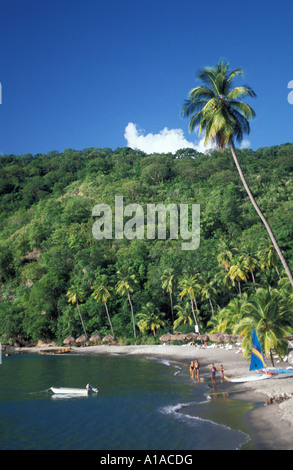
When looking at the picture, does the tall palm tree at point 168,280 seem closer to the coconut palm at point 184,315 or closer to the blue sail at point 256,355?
the coconut palm at point 184,315

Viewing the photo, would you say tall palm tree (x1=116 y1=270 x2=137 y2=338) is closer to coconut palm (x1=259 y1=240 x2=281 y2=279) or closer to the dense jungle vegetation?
the dense jungle vegetation

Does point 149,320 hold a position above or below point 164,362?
above

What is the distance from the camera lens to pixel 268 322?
2630 cm

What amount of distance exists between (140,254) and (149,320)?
2006 cm

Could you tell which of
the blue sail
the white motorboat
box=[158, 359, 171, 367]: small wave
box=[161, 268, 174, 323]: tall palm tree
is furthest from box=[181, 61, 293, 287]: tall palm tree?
box=[161, 268, 174, 323]: tall palm tree

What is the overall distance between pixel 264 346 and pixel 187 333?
30927 mm

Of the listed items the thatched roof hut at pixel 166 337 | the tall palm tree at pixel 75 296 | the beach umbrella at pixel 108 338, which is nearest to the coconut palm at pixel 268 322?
the thatched roof hut at pixel 166 337

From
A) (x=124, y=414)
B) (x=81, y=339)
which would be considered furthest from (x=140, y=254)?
(x=124, y=414)

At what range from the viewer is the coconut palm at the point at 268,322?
26016 millimetres

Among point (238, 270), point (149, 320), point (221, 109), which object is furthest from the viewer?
point (149, 320)

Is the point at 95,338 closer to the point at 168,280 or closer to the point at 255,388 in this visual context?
the point at 168,280
